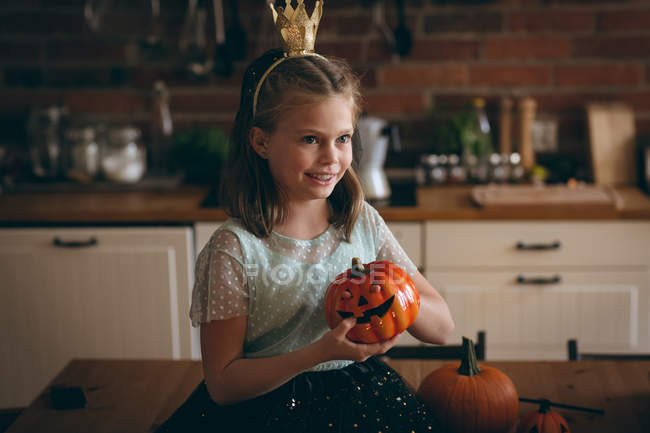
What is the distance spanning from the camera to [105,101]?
281 cm

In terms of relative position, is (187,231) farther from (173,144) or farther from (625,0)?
(625,0)

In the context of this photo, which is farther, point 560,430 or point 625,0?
point 625,0

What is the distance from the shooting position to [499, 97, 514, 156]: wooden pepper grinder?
8.70ft

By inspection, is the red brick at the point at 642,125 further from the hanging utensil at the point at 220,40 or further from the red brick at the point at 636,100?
the hanging utensil at the point at 220,40

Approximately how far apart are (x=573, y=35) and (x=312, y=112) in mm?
1935

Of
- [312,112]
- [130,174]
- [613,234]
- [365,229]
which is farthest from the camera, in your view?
[130,174]

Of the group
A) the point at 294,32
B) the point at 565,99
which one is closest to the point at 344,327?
the point at 294,32

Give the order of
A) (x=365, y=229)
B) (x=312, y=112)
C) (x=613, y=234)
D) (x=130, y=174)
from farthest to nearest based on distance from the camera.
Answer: (x=130, y=174), (x=613, y=234), (x=365, y=229), (x=312, y=112)

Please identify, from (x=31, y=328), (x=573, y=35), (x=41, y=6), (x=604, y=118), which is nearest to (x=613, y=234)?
(x=604, y=118)

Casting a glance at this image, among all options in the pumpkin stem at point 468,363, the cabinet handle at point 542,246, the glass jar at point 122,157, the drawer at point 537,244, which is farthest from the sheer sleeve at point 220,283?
the glass jar at point 122,157

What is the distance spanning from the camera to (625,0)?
8.54ft

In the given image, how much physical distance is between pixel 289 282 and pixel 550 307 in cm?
142

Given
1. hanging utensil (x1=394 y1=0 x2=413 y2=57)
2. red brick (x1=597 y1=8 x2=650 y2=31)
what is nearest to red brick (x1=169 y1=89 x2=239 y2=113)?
hanging utensil (x1=394 y1=0 x2=413 y2=57)

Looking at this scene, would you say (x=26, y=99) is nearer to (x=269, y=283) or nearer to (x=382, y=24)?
(x=382, y=24)
